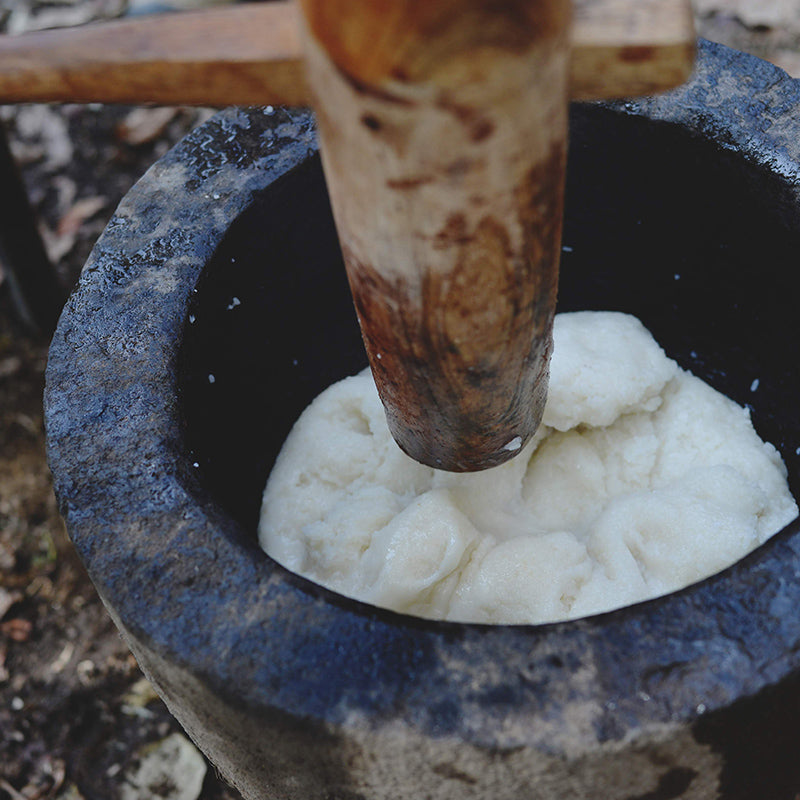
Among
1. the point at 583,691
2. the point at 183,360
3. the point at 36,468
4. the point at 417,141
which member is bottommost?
the point at 36,468

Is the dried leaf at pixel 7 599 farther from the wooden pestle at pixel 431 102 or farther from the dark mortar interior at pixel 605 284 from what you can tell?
the wooden pestle at pixel 431 102

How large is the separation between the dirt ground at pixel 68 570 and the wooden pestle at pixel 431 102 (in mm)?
1550

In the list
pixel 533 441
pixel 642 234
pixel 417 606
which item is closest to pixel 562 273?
pixel 642 234

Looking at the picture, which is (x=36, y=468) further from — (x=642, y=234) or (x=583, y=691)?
(x=583, y=691)

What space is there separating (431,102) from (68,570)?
2182 mm

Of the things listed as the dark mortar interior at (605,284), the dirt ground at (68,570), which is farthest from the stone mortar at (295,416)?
the dirt ground at (68,570)

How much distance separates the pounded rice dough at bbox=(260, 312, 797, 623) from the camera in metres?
1.41

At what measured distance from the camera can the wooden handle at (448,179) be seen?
29.3 inches

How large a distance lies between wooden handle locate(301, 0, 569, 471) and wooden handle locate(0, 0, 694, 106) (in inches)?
2.8

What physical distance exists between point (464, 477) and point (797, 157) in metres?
0.84

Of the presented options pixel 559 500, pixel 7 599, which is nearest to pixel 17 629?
pixel 7 599

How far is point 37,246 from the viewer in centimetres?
285

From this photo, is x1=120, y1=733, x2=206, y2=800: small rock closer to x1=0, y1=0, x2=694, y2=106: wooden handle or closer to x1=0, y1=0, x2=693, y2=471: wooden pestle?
x1=0, y1=0, x2=693, y2=471: wooden pestle

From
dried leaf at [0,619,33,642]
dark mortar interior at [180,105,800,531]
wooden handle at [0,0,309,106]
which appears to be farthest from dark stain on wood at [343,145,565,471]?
dried leaf at [0,619,33,642]
